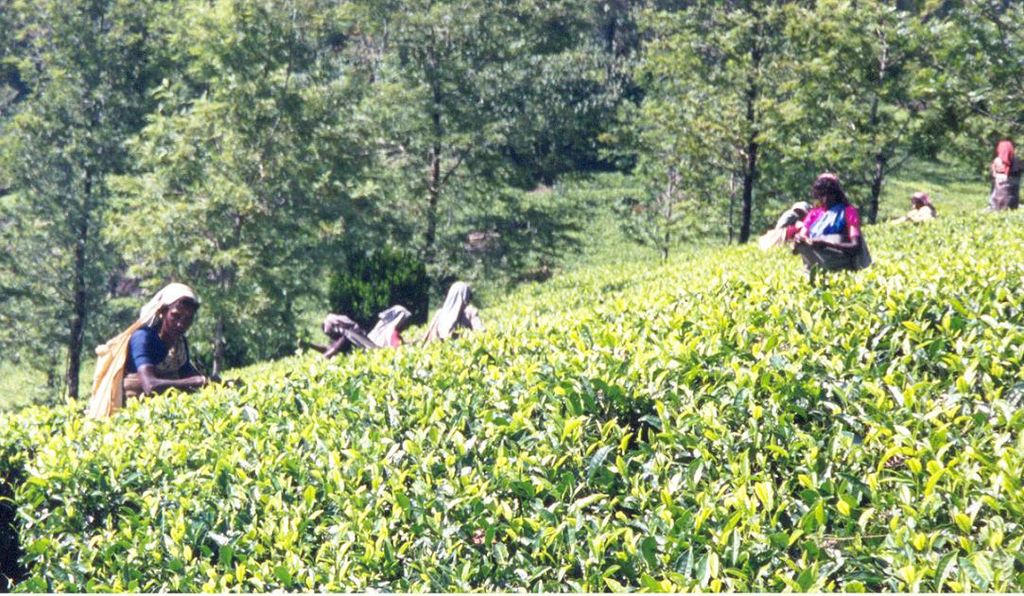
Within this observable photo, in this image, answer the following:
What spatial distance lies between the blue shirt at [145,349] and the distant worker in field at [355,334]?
3.19 metres

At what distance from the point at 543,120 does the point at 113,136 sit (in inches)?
453

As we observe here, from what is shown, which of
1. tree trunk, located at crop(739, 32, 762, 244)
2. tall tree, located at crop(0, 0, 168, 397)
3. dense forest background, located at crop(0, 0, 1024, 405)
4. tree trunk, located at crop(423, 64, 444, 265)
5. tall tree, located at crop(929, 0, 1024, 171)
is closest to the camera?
tall tree, located at crop(929, 0, 1024, 171)

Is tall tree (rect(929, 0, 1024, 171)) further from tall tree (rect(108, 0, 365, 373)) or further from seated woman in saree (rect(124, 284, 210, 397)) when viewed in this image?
tall tree (rect(108, 0, 365, 373))

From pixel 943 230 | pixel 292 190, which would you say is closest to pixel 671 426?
pixel 943 230

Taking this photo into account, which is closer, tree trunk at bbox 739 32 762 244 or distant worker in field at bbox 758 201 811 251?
distant worker in field at bbox 758 201 811 251

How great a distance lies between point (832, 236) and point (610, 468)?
4635 millimetres

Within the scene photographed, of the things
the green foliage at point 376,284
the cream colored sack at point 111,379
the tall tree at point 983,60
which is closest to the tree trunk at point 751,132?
the tall tree at point 983,60

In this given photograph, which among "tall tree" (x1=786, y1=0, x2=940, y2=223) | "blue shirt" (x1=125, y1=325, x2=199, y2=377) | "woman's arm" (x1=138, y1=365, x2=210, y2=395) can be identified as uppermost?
"tall tree" (x1=786, y1=0, x2=940, y2=223)

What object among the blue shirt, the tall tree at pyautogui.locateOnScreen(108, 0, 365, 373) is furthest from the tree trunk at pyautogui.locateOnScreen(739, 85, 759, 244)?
the blue shirt

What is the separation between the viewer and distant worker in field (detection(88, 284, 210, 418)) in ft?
23.7

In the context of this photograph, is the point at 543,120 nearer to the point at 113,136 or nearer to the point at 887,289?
the point at 113,136

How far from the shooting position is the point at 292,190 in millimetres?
19844

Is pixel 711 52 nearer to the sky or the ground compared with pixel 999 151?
nearer to the sky

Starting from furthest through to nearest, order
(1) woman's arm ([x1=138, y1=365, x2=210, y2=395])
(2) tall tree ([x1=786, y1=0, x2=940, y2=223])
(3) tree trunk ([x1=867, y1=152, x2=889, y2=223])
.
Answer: (3) tree trunk ([x1=867, y1=152, x2=889, y2=223]) < (2) tall tree ([x1=786, y1=0, x2=940, y2=223]) < (1) woman's arm ([x1=138, y1=365, x2=210, y2=395])
